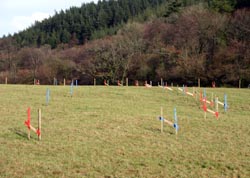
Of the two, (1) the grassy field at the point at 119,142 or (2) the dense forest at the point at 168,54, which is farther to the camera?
(2) the dense forest at the point at 168,54

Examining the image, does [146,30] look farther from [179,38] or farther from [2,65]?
[2,65]

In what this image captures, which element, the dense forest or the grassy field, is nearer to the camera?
the grassy field

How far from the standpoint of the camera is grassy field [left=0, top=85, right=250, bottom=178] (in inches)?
564

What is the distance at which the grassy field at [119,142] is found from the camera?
47.0 ft

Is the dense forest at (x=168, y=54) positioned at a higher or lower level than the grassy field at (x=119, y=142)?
higher

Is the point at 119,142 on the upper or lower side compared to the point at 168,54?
lower

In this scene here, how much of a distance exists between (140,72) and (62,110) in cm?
5451

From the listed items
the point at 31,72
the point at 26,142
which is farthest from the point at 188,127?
the point at 31,72

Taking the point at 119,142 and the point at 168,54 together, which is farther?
the point at 168,54

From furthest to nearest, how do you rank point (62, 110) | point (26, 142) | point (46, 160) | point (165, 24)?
point (165, 24) → point (62, 110) → point (26, 142) → point (46, 160)

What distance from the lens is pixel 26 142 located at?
18281 mm

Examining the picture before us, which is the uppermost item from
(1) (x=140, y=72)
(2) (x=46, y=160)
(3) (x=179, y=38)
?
(3) (x=179, y=38)

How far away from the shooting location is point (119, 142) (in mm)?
18750

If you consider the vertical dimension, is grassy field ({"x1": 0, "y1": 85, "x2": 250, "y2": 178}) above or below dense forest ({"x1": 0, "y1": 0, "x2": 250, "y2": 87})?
below
